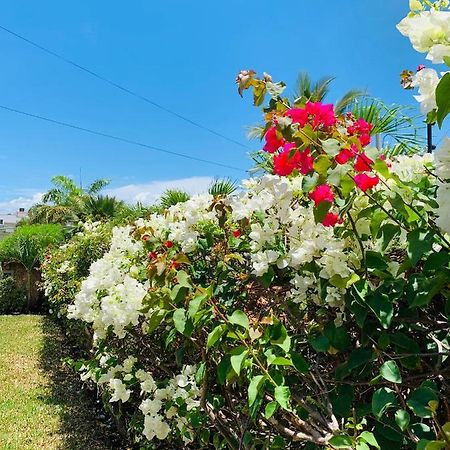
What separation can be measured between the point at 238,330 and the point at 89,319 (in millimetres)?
1163

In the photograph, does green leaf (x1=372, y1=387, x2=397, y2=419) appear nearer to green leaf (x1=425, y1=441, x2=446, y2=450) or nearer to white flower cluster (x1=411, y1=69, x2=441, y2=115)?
green leaf (x1=425, y1=441, x2=446, y2=450)

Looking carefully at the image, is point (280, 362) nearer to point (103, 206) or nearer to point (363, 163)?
point (363, 163)

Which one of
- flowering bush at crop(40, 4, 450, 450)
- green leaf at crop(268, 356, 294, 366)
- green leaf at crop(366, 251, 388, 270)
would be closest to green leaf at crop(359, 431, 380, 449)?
flowering bush at crop(40, 4, 450, 450)

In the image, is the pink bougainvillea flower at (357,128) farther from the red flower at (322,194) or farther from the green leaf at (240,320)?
the green leaf at (240,320)

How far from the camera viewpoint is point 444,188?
879 millimetres

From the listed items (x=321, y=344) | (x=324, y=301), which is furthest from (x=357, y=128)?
(x=321, y=344)

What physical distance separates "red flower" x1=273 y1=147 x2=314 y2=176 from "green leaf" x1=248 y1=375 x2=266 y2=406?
53 cm

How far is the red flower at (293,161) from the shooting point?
3.96 ft

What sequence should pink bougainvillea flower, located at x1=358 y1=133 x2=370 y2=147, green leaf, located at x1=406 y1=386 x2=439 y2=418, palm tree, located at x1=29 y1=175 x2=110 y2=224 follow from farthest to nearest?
palm tree, located at x1=29 y1=175 x2=110 y2=224
pink bougainvillea flower, located at x1=358 y1=133 x2=370 y2=147
green leaf, located at x1=406 y1=386 x2=439 y2=418

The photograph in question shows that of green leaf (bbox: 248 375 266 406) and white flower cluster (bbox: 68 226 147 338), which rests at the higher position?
white flower cluster (bbox: 68 226 147 338)

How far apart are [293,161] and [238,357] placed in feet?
1.74

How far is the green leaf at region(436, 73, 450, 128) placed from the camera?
725mm

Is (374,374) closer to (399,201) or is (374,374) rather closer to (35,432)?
(399,201)

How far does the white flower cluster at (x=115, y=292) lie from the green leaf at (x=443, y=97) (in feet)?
4.71
